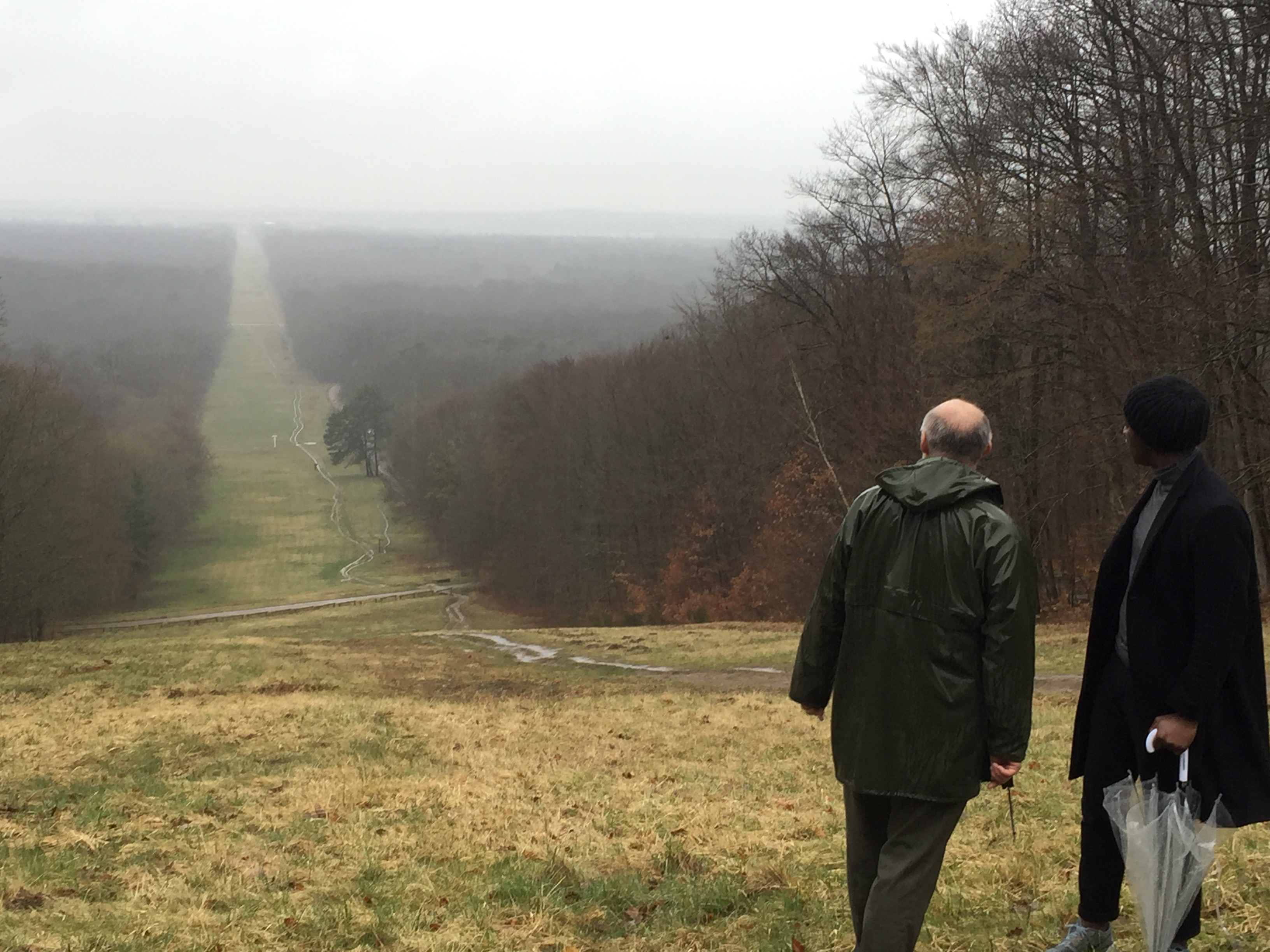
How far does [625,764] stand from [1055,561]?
24.4m

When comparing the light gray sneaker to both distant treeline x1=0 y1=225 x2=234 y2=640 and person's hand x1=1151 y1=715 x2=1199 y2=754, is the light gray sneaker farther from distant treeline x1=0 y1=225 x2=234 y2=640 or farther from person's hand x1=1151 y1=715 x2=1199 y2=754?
distant treeline x1=0 y1=225 x2=234 y2=640

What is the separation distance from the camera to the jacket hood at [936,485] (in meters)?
4.03

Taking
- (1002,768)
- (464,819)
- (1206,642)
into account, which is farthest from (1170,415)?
(464,819)

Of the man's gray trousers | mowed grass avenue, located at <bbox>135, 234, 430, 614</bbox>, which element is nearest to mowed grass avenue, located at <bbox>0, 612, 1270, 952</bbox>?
the man's gray trousers

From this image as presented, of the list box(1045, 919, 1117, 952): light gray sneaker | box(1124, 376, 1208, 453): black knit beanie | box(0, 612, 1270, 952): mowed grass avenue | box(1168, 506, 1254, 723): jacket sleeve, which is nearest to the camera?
box(1168, 506, 1254, 723): jacket sleeve

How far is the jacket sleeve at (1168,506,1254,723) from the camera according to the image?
391cm

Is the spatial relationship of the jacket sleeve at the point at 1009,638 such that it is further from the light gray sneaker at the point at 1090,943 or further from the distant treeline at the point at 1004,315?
the distant treeline at the point at 1004,315

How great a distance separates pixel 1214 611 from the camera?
391 centimetres

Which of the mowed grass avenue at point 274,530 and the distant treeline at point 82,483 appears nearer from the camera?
the distant treeline at point 82,483

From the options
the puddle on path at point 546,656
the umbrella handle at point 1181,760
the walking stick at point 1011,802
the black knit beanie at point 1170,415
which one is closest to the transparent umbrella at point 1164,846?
the umbrella handle at point 1181,760

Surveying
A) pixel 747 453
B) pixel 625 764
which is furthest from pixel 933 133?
pixel 625 764

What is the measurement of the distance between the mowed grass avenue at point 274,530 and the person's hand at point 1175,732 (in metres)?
63.1

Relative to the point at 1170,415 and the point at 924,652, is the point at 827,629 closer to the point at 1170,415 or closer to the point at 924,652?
the point at 924,652

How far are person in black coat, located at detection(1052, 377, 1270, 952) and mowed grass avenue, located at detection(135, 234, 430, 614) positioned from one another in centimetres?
6285
